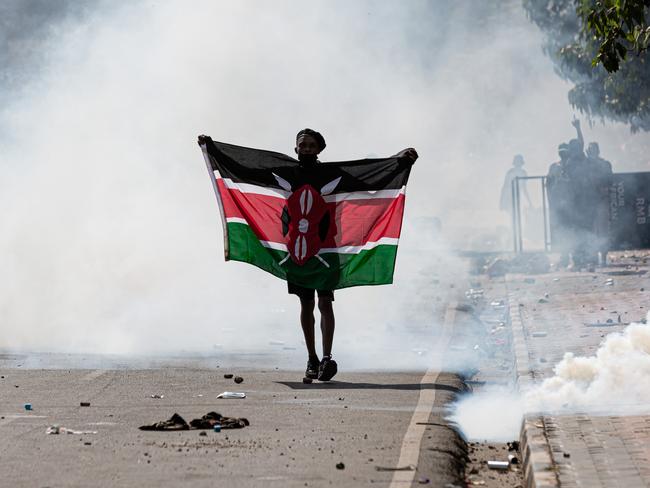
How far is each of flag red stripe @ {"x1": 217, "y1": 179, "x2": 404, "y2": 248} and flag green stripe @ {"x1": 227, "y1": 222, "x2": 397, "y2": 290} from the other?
0.28ft

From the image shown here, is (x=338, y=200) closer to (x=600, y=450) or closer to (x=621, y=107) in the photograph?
(x=600, y=450)

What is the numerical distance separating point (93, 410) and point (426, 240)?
79.2 feet

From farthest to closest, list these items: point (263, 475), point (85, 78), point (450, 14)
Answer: point (450, 14) < point (85, 78) < point (263, 475)

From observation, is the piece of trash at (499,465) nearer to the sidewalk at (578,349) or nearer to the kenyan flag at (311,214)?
the sidewalk at (578,349)

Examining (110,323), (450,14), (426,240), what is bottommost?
(110,323)

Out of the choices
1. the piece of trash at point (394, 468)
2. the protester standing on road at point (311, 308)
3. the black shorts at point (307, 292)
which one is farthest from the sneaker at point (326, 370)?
the piece of trash at point (394, 468)

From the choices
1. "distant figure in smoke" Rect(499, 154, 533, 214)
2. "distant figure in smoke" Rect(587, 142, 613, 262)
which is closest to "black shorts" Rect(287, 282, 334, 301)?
"distant figure in smoke" Rect(587, 142, 613, 262)

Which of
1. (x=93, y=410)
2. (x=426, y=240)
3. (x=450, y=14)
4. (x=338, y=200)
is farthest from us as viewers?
(x=450, y=14)

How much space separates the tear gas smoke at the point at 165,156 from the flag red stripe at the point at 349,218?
131cm

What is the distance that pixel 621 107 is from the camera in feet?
101

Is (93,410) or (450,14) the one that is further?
(450,14)

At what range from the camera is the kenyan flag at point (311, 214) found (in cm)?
1085

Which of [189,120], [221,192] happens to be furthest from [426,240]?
[221,192]

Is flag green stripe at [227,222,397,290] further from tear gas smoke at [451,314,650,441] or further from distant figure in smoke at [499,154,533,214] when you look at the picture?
distant figure in smoke at [499,154,533,214]
